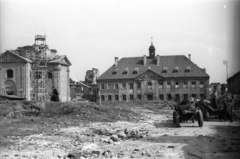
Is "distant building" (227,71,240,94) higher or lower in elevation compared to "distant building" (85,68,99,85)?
lower

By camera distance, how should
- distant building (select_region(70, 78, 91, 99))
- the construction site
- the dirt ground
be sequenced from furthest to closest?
distant building (select_region(70, 78, 91, 99))
the construction site
the dirt ground

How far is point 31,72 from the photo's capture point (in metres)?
41.1

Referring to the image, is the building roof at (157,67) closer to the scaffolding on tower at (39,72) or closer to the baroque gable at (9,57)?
the scaffolding on tower at (39,72)

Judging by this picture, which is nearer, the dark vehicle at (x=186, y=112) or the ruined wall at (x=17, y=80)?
the dark vehicle at (x=186, y=112)

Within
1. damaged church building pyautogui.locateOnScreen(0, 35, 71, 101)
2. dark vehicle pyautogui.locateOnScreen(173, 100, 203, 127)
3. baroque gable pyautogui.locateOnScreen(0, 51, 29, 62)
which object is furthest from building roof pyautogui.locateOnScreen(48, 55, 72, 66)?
dark vehicle pyautogui.locateOnScreen(173, 100, 203, 127)

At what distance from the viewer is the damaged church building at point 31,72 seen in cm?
3928

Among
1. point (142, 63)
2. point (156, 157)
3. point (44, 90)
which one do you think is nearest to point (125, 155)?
point (156, 157)

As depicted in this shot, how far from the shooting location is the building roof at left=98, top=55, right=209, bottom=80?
46900 millimetres

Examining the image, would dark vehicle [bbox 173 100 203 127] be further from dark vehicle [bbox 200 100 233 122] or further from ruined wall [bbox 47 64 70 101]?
ruined wall [bbox 47 64 70 101]

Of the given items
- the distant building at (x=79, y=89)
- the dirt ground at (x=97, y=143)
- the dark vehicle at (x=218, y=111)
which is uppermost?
the distant building at (x=79, y=89)

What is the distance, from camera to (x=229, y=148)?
28.5ft

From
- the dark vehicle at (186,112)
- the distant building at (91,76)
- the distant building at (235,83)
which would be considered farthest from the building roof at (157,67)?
the dark vehicle at (186,112)

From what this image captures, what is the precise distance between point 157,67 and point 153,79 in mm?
3030

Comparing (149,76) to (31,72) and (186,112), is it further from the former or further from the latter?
(186,112)
